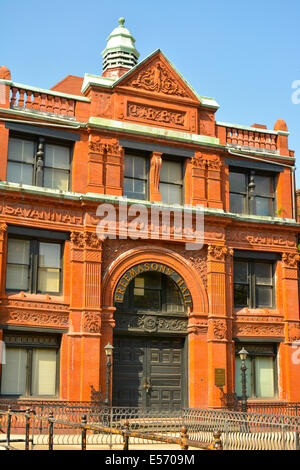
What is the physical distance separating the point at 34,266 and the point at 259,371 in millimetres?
11350

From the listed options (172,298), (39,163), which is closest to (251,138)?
(172,298)

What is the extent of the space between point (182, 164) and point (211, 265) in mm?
4914

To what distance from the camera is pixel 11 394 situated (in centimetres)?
2469

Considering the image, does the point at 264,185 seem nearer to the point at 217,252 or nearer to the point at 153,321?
the point at 217,252

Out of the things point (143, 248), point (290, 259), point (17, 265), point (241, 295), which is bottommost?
point (241, 295)

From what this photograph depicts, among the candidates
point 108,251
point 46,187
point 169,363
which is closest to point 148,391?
point 169,363

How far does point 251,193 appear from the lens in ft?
101

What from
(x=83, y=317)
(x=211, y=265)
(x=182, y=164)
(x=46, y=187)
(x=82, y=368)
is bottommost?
(x=82, y=368)

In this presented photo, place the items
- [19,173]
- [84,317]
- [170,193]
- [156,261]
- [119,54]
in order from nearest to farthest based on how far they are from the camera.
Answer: [84,317] → [19,173] → [156,261] → [170,193] → [119,54]

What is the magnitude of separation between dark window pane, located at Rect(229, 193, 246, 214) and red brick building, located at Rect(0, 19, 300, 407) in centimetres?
9

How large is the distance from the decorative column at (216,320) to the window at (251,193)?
2.97m

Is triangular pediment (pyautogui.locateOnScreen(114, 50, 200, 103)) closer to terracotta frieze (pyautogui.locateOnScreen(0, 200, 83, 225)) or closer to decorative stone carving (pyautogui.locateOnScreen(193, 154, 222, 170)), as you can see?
decorative stone carving (pyautogui.locateOnScreen(193, 154, 222, 170))

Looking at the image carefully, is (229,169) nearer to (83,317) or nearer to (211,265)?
(211,265)

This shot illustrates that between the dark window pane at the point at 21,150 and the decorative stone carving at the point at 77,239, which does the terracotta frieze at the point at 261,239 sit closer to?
the decorative stone carving at the point at 77,239
